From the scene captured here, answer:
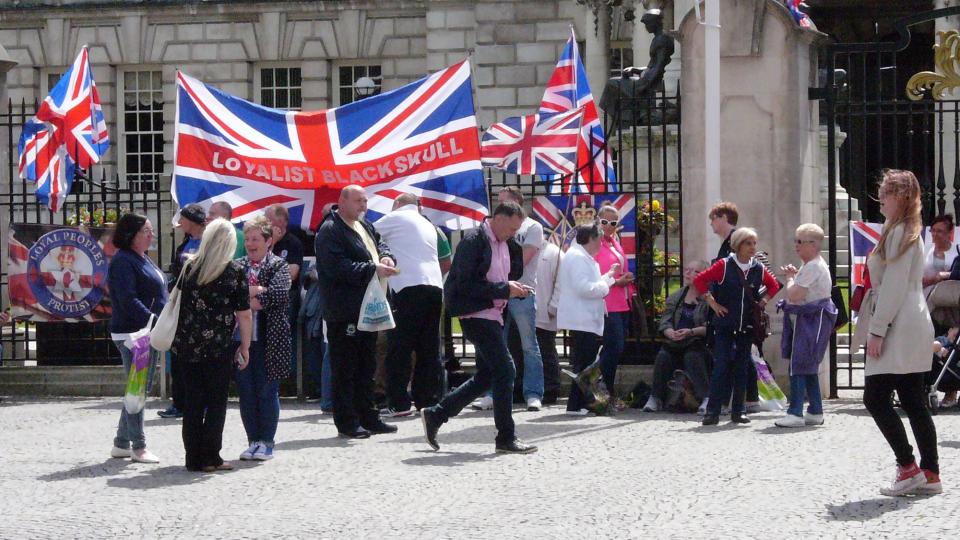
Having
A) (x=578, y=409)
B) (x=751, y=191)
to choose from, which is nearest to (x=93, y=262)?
(x=578, y=409)

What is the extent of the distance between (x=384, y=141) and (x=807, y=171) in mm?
3684

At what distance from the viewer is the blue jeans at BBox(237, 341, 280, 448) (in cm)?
1053

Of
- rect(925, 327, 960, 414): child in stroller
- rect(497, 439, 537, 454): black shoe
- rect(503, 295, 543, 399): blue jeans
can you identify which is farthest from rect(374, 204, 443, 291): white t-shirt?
rect(925, 327, 960, 414): child in stroller

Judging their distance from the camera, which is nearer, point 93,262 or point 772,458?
point 772,458

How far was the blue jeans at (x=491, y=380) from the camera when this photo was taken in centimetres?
1063

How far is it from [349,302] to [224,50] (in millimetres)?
25729

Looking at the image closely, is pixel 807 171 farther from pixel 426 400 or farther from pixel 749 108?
pixel 426 400

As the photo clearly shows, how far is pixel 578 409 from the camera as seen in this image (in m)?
13.0

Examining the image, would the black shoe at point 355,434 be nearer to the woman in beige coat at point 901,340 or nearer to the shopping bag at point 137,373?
the shopping bag at point 137,373

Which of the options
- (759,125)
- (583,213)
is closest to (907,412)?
(759,125)

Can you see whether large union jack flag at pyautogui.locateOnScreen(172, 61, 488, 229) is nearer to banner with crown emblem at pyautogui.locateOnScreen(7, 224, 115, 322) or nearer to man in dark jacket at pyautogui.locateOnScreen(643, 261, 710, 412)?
banner with crown emblem at pyautogui.locateOnScreen(7, 224, 115, 322)

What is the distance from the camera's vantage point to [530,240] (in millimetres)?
13625

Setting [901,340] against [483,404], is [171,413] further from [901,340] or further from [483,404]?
[901,340]

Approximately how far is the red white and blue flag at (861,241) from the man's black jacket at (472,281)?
436 centimetres
